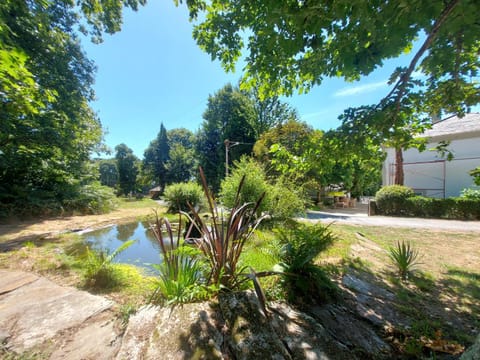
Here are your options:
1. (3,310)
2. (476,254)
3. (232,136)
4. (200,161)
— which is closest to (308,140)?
(3,310)

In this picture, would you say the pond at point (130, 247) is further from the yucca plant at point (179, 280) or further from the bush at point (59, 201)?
the bush at point (59, 201)

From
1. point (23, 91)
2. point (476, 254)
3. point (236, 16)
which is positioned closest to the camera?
point (236, 16)

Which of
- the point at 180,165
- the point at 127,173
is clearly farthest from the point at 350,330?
the point at 127,173

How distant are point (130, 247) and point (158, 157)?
92.0 ft

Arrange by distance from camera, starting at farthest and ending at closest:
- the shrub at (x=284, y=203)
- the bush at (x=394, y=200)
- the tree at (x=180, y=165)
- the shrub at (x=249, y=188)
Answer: the tree at (x=180, y=165), the bush at (x=394, y=200), the shrub at (x=249, y=188), the shrub at (x=284, y=203)

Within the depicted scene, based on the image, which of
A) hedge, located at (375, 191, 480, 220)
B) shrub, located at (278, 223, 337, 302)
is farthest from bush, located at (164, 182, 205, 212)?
hedge, located at (375, 191, 480, 220)

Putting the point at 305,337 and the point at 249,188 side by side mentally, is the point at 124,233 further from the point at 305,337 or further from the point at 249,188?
the point at 305,337

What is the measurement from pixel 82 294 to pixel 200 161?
20.9 metres

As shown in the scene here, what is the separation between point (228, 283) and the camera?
1.75 meters

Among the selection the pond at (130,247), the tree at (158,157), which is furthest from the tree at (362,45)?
the tree at (158,157)

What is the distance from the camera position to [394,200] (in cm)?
945

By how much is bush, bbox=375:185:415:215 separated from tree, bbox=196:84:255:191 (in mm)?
12524

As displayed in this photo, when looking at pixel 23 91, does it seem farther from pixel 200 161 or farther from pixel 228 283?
pixel 200 161

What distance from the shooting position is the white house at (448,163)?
10531mm
